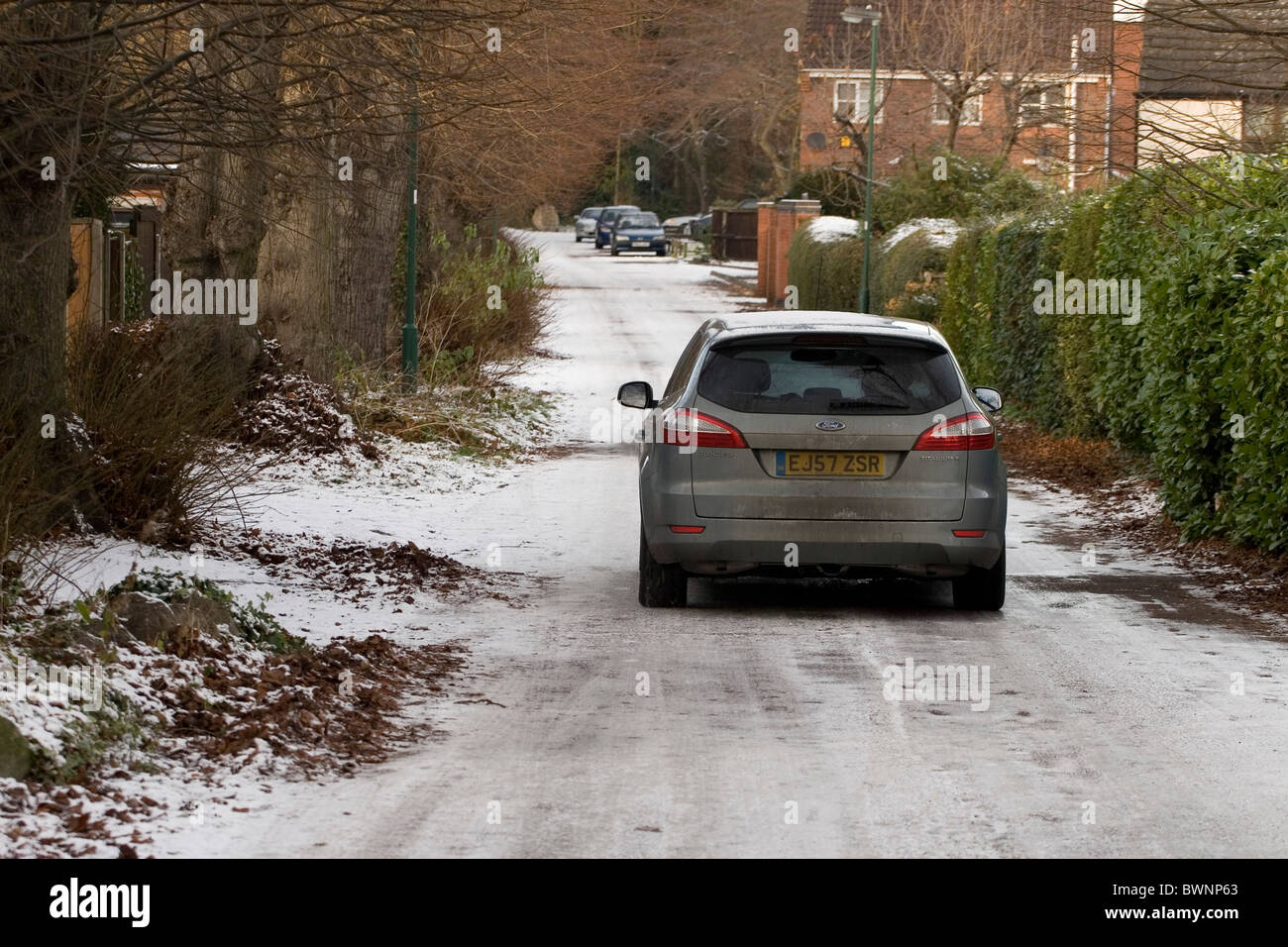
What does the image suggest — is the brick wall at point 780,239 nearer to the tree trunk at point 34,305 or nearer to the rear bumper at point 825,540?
the rear bumper at point 825,540

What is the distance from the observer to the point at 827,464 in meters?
9.73

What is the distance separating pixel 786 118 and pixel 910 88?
778 inches

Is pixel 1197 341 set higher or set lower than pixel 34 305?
lower

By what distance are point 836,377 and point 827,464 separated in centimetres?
53

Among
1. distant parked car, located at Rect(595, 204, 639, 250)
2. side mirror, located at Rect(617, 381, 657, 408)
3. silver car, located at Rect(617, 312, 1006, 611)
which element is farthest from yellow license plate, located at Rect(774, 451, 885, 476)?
distant parked car, located at Rect(595, 204, 639, 250)

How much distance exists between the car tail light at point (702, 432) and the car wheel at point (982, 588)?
1487 mm

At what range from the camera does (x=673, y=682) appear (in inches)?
324

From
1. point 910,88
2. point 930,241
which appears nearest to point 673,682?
point 930,241

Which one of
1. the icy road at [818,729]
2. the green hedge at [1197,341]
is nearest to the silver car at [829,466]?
the icy road at [818,729]

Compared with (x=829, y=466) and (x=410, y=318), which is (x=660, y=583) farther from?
(x=410, y=318)

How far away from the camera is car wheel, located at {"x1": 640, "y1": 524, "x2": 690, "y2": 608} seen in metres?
10.2

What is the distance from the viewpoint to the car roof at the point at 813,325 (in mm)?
9961

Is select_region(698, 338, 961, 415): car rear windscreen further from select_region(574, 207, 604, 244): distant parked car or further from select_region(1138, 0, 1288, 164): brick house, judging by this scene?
select_region(574, 207, 604, 244): distant parked car

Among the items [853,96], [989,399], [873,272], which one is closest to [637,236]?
[853,96]
